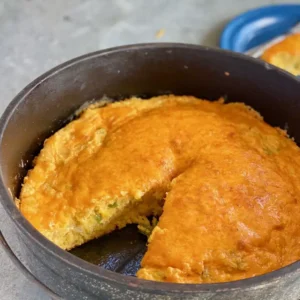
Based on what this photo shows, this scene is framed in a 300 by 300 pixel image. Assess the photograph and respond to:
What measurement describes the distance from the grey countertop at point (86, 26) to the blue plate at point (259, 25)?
0.59 ft

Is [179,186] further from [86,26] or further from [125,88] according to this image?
[86,26]

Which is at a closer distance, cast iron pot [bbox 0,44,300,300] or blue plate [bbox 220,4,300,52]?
cast iron pot [bbox 0,44,300,300]

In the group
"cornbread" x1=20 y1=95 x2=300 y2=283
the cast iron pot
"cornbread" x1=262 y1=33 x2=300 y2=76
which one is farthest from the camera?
"cornbread" x1=262 y1=33 x2=300 y2=76

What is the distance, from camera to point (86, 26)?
2.93m

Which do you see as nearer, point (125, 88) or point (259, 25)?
point (125, 88)

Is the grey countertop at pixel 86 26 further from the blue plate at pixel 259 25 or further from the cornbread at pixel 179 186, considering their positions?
the cornbread at pixel 179 186

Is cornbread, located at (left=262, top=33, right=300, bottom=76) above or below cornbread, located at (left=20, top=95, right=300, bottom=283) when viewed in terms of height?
above

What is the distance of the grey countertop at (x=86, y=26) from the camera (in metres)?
2.71

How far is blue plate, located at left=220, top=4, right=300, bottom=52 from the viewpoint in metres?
2.67

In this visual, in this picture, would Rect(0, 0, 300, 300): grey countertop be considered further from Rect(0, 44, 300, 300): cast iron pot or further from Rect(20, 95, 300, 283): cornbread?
Rect(20, 95, 300, 283): cornbread

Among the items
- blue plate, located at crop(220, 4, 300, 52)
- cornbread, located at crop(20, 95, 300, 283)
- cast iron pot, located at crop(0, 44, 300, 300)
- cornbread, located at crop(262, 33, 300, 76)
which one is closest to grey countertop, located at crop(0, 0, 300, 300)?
blue plate, located at crop(220, 4, 300, 52)

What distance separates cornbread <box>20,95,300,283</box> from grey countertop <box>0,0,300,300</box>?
0.93 meters

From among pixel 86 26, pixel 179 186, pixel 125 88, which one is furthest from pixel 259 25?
pixel 179 186

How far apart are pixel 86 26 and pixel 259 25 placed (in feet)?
3.29
